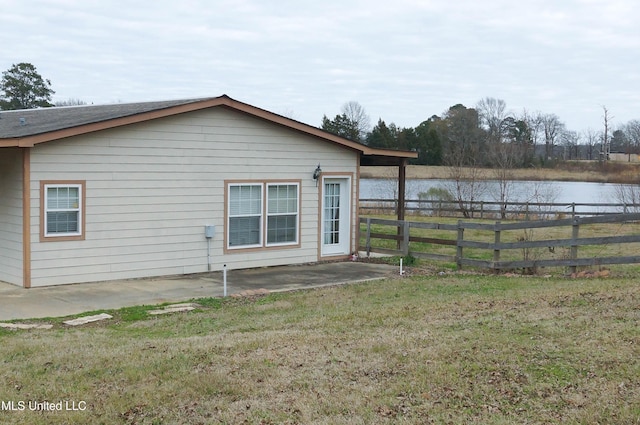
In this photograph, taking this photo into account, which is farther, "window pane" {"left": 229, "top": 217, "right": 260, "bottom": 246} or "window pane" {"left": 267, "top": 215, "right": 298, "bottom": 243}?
"window pane" {"left": 267, "top": 215, "right": 298, "bottom": 243}

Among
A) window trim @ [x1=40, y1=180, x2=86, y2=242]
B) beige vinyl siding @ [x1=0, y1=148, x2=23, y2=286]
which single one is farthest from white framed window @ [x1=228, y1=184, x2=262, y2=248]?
beige vinyl siding @ [x1=0, y1=148, x2=23, y2=286]

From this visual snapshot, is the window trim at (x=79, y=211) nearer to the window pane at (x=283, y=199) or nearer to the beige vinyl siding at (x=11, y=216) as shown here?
the beige vinyl siding at (x=11, y=216)

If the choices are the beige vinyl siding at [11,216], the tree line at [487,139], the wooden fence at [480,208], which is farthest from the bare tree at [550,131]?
the beige vinyl siding at [11,216]

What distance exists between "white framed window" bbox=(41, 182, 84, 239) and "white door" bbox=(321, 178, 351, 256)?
6.04 m

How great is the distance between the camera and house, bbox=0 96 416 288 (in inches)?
528

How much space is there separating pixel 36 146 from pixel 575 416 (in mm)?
10423

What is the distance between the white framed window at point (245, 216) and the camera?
16.2 metres

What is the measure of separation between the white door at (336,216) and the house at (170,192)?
0.09 ft

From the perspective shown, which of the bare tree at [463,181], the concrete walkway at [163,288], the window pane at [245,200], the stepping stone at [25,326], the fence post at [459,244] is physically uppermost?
the bare tree at [463,181]

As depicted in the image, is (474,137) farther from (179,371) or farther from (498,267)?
(179,371)

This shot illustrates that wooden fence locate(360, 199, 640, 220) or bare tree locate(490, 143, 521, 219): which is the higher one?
Result: bare tree locate(490, 143, 521, 219)

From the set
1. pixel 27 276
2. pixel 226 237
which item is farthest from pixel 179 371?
pixel 226 237

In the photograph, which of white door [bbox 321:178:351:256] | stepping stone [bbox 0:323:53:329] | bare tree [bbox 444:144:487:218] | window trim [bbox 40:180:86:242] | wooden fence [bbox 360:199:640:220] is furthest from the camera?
bare tree [bbox 444:144:487:218]

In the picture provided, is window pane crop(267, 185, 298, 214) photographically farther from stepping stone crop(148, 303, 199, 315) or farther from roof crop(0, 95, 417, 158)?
stepping stone crop(148, 303, 199, 315)
